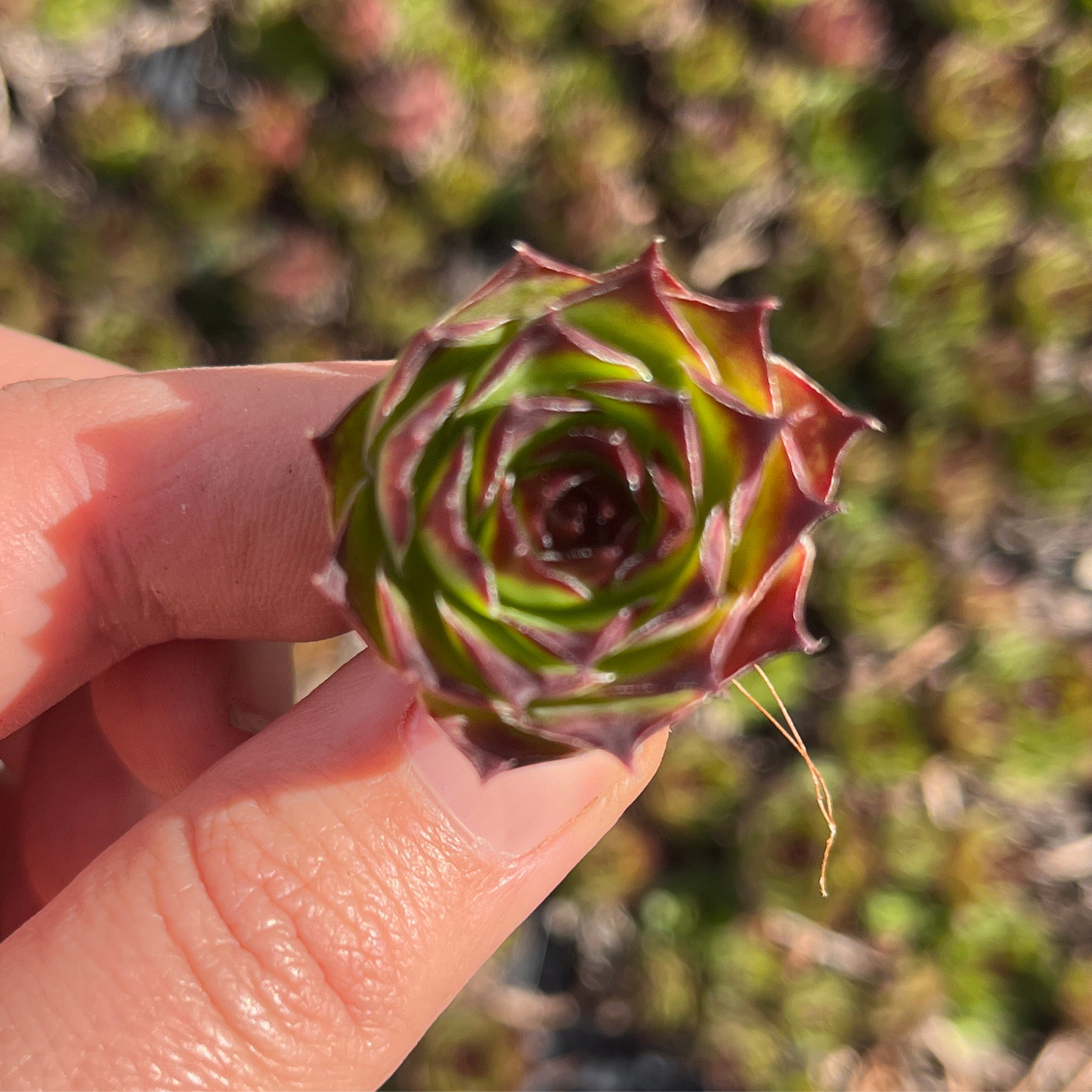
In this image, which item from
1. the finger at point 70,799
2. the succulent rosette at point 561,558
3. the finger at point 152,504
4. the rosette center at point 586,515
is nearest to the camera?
the succulent rosette at point 561,558

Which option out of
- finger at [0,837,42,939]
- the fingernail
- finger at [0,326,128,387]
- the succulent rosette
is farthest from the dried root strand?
finger at [0,837,42,939]

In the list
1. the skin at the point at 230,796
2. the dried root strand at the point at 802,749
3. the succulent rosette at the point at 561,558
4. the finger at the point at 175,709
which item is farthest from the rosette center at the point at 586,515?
the finger at the point at 175,709

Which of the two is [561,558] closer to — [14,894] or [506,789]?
[506,789]

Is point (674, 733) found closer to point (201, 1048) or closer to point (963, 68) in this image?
point (201, 1048)

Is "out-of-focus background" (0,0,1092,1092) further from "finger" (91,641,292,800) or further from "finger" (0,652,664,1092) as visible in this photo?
"finger" (0,652,664,1092)

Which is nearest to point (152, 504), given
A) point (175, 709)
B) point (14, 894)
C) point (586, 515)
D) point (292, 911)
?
point (175, 709)

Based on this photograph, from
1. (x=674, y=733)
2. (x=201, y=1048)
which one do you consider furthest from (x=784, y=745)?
(x=201, y=1048)

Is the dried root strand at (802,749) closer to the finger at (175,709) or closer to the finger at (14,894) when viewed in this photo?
the finger at (175,709)
